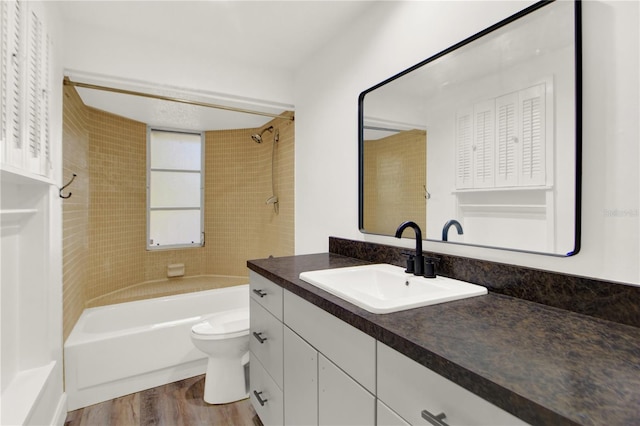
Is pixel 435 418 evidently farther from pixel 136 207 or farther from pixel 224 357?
pixel 136 207

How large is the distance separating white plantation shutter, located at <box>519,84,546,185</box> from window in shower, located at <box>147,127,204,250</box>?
334cm

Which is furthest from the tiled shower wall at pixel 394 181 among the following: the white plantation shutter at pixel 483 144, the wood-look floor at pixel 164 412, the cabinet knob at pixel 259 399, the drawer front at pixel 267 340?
the wood-look floor at pixel 164 412

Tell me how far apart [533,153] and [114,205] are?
3412 mm

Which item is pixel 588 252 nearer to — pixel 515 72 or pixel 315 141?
pixel 515 72

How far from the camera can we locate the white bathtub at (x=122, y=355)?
201 centimetres

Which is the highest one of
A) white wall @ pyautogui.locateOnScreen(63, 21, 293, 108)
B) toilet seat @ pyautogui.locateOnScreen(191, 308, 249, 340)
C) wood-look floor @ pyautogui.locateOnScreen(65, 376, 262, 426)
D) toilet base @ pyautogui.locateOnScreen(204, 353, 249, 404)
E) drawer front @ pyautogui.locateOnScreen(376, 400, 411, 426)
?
white wall @ pyautogui.locateOnScreen(63, 21, 293, 108)

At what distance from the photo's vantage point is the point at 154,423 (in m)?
1.85

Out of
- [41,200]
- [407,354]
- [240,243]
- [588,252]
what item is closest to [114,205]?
[240,243]

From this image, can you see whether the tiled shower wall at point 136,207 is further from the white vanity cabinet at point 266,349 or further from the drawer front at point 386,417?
the drawer front at point 386,417

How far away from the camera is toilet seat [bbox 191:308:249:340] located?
196 centimetres

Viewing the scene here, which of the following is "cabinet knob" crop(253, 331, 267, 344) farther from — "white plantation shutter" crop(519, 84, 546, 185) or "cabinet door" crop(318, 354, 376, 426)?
"white plantation shutter" crop(519, 84, 546, 185)

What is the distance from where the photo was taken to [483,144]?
1219 millimetres

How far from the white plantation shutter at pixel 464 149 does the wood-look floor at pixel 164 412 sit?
1.67m

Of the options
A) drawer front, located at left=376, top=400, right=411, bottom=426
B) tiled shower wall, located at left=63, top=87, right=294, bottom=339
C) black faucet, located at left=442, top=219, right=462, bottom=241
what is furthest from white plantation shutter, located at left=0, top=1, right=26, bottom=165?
black faucet, located at left=442, top=219, right=462, bottom=241
